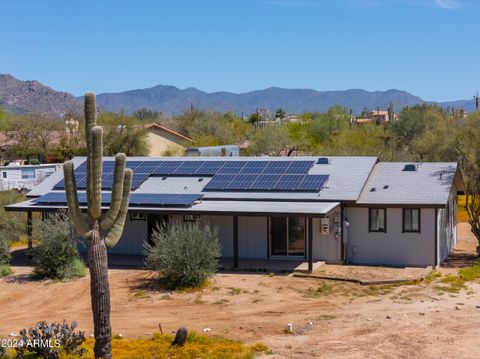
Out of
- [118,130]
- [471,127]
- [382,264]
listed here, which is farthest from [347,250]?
[118,130]

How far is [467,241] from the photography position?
33562 mm

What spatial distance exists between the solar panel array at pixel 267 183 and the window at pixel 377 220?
212 cm

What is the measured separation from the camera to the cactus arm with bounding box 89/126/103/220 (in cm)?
1433

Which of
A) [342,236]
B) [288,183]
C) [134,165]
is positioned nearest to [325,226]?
[342,236]

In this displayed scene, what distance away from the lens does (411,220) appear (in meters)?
25.9

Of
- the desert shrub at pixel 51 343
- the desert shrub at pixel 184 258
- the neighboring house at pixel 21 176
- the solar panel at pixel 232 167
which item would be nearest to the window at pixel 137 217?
the solar panel at pixel 232 167

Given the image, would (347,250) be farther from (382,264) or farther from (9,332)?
(9,332)

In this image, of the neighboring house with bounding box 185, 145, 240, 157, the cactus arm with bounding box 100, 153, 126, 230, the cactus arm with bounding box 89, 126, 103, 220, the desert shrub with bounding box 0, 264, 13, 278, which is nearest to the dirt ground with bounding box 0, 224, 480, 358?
the desert shrub with bounding box 0, 264, 13, 278

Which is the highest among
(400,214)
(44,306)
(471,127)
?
(471,127)

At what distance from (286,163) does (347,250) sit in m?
5.20

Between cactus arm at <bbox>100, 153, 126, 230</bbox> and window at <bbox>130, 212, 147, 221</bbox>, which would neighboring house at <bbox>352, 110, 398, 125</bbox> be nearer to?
window at <bbox>130, 212, 147, 221</bbox>

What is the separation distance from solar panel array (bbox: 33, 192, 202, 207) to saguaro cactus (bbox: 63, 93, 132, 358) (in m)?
10.9

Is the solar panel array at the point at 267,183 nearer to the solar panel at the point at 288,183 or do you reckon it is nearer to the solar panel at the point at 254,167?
the solar panel at the point at 288,183

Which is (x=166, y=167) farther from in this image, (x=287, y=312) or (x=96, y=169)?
(x=96, y=169)
